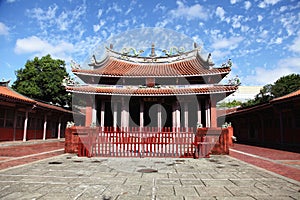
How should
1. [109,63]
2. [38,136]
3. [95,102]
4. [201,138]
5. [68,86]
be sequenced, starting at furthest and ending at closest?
[38,136], [109,63], [95,102], [68,86], [201,138]

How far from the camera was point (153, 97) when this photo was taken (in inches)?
678

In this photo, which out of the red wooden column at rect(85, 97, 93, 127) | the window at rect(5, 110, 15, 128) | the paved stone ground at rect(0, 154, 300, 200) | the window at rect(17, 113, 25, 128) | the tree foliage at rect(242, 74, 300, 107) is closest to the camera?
the paved stone ground at rect(0, 154, 300, 200)

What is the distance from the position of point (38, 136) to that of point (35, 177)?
18.3 meters

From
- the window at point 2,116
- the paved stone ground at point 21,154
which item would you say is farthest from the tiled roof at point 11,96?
the paved stone ground at point 21,154

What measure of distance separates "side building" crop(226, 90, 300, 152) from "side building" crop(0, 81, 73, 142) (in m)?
19.7

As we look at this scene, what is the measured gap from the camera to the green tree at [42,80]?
26.9 meters

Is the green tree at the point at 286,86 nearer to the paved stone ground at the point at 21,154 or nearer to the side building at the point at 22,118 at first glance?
the side building at the point at 22,118

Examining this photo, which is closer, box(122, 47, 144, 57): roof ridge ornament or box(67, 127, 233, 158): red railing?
box(67, 127, 233, 158): red railing

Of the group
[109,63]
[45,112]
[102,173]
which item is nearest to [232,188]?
[102,173]

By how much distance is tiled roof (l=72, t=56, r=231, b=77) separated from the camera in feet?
54.7

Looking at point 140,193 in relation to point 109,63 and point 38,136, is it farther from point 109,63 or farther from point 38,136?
point 38,136

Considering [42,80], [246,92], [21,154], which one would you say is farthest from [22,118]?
[246,92]

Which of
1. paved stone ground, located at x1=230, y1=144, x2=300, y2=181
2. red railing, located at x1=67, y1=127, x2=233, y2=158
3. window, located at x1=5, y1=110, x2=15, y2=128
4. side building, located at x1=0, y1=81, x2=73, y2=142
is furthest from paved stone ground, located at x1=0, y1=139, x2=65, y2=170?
paved stone ground, located at x1=230, y1=144, x2=300, y2=181

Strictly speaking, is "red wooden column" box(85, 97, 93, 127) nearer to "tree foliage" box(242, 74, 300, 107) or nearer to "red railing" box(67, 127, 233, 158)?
"red railing" box(67, 127, 233, 158)
